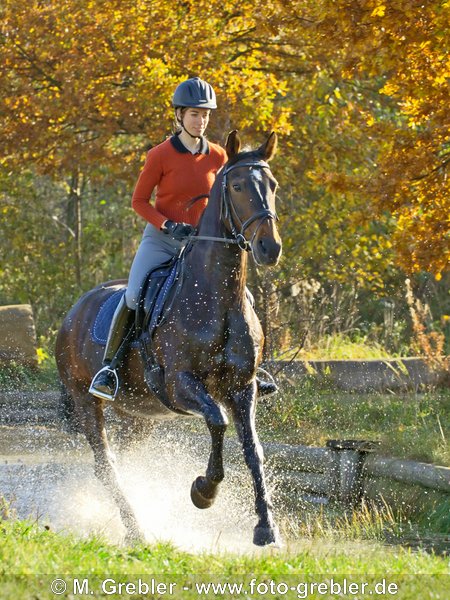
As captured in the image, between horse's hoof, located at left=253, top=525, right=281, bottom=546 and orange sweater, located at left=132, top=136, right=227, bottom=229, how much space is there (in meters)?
2.38

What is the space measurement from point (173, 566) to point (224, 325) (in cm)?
221

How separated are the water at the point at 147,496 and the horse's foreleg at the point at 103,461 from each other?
0.43 feet

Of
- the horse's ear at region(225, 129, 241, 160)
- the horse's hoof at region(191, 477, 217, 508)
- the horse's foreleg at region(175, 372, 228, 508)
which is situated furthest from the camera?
the horse's ear at region(225, 129, 241, 160)

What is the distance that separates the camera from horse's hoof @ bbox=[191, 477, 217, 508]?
836cm

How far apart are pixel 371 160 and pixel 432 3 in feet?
24.7

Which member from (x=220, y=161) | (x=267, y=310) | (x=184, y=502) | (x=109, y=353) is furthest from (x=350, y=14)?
(x=267, y=310)

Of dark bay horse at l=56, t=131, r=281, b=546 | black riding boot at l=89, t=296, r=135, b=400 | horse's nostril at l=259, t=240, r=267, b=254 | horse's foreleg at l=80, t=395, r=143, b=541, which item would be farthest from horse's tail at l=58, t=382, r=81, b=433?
horse's nostril at l=259, t=240, r=267, b=254

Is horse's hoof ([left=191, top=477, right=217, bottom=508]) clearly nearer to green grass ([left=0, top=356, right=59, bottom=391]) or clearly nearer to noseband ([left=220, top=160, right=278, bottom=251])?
noseband ([left=220, top=160, right=278, bottom=251])

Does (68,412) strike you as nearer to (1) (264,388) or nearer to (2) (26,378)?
(1) (264,388)

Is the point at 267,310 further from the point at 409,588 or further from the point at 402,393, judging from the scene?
the point at 409,588

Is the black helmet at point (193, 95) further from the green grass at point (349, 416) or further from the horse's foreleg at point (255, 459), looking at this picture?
the green grass at point (349, 416)

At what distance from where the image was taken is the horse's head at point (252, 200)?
25.8 ft

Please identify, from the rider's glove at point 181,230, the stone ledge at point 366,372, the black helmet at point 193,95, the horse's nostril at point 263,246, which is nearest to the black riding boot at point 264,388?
the rider's glove at point 181,230

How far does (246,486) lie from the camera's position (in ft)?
37.3
